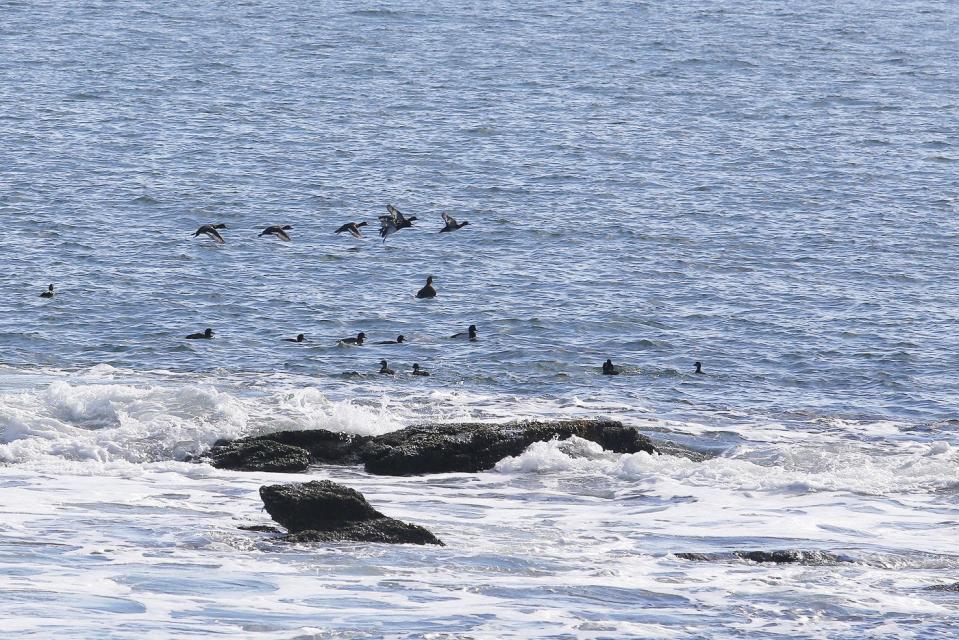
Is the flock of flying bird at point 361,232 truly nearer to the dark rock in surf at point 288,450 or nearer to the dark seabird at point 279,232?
the dark seabird at point 279,232

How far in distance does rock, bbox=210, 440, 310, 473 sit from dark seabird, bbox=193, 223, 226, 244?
14.9 metres

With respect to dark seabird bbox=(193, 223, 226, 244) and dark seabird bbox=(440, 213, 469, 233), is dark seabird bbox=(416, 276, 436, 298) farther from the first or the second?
dark seabird bbox=(193, 223, 226, 244)

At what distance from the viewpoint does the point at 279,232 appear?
40.1m

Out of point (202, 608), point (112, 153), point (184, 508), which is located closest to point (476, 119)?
point (112, 153)

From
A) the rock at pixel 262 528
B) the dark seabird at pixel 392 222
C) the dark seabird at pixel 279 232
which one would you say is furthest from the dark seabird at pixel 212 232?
the rock at pixel 262 528

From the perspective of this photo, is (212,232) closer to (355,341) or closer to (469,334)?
(355,341)

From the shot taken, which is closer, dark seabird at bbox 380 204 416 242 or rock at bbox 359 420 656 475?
rock at bbox 359 420 656 475

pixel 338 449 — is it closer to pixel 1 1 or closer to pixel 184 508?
pixel 184 508

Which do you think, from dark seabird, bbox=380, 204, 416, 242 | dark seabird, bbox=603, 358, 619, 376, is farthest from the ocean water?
dark seabird, bbox=380, 204, 416, 242

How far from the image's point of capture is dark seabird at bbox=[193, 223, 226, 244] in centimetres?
3953

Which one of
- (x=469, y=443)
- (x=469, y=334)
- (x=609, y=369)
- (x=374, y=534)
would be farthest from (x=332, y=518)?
(x=469, y=334)

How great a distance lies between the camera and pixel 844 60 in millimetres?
70125

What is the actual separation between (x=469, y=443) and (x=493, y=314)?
11.5 meters

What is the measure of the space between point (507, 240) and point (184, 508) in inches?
881
